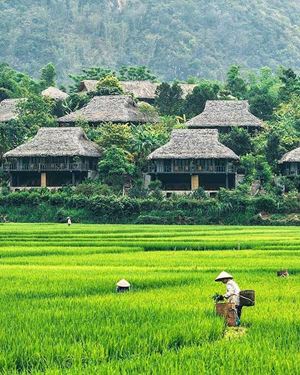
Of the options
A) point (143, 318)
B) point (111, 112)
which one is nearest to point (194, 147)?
point (111, 112)

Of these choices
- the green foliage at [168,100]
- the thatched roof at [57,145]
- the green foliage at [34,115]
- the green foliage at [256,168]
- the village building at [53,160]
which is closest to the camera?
the green foliage at [256,168]

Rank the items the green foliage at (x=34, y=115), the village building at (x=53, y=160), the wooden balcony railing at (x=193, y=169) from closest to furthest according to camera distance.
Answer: the wooden balcony railing at (x=193, y=169)
the village building at (x=53, y=160)
the green foliage at (x=34, y=115)

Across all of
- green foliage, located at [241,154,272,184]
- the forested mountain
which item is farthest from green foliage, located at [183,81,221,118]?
the forested mountain

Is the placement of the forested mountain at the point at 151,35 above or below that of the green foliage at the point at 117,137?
above

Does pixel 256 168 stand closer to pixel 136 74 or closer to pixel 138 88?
pixel 138 88

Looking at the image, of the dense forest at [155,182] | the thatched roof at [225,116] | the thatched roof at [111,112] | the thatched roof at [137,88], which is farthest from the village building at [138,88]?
the thatched roof at [225,116]

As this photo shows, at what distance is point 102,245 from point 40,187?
25.9 metres

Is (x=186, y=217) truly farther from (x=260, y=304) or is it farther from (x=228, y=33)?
(x=228, y=33)

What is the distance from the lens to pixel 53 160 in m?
50.4

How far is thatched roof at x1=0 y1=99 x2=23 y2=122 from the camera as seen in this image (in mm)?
62906

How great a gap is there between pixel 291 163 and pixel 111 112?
15382 mm

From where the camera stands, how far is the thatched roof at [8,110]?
62.9 metres

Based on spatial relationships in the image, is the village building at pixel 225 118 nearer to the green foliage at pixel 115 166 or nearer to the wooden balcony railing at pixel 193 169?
the wooden balcony railing at pixel 193 169

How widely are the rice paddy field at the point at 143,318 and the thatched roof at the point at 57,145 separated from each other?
29.7 meters
